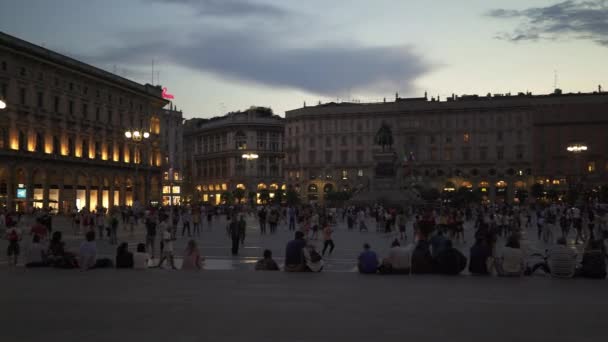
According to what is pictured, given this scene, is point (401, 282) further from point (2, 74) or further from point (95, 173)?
point (95, 173)

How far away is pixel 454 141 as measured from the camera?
102 metres

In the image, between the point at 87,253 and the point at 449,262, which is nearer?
the point at 449,262

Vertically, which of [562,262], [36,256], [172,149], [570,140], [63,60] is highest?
[63,60]

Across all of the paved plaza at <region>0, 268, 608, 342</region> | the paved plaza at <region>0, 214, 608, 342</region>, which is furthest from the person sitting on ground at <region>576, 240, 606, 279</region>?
the paved plaza at <region>0, 268, 608, 342</region>

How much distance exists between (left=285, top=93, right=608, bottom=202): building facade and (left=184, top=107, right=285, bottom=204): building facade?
Result: 514 inches

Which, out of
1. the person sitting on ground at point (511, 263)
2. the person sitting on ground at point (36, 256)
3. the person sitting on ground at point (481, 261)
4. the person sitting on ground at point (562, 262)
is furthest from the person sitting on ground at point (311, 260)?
the person sitting on ground at point (36, 256)

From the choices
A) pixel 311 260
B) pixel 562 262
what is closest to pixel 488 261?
pixel 562 262

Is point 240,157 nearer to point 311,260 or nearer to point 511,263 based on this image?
point 311,260

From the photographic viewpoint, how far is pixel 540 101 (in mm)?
99375

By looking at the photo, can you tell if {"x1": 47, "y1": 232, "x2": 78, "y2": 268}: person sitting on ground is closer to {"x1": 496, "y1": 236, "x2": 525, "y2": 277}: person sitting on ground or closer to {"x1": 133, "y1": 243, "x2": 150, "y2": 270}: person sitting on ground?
{"x1": 133, "y1": 243, "x2": 150, "y2": 270}: person sitting on ground

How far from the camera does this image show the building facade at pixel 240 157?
121m

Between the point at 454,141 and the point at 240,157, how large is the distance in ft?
138

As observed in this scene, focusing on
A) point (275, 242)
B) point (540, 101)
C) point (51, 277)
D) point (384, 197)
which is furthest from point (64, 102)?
point (540, 101)

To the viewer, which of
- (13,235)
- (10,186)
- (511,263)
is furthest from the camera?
(10,186)
